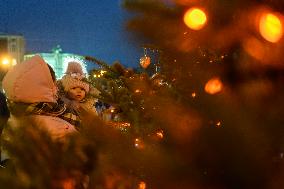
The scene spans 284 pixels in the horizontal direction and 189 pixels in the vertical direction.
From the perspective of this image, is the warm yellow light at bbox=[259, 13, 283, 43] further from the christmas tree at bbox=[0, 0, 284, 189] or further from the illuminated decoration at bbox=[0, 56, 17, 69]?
the illuminated decoration at bbox=[0, 56, 17, 69]

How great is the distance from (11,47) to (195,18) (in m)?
23.4

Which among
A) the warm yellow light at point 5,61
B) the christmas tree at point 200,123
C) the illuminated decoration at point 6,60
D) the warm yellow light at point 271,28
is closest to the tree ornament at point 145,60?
the christmas tree at point 200,123

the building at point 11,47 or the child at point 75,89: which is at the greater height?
the child at point 75,89

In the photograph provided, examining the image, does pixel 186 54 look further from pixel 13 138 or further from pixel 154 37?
pixel 13 138

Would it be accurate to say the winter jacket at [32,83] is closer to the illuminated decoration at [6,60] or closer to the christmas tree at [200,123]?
the christmas tree at [200,123]

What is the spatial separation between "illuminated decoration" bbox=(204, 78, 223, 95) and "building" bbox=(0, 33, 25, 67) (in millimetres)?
22403

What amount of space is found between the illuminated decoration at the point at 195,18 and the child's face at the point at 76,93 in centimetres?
261

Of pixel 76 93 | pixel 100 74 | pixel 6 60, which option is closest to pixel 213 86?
pixel 100 74

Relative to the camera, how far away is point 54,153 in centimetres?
70

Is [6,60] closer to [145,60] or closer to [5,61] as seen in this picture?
[5,61]

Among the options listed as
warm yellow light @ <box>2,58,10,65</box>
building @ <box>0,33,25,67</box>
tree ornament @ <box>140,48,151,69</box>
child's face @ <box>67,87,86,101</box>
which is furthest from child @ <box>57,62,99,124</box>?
building @ <box>0,33,25,67</box>

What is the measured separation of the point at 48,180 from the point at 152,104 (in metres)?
0.25

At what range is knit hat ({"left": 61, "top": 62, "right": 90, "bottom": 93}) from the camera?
11.5 feet

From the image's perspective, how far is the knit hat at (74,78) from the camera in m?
3.50
